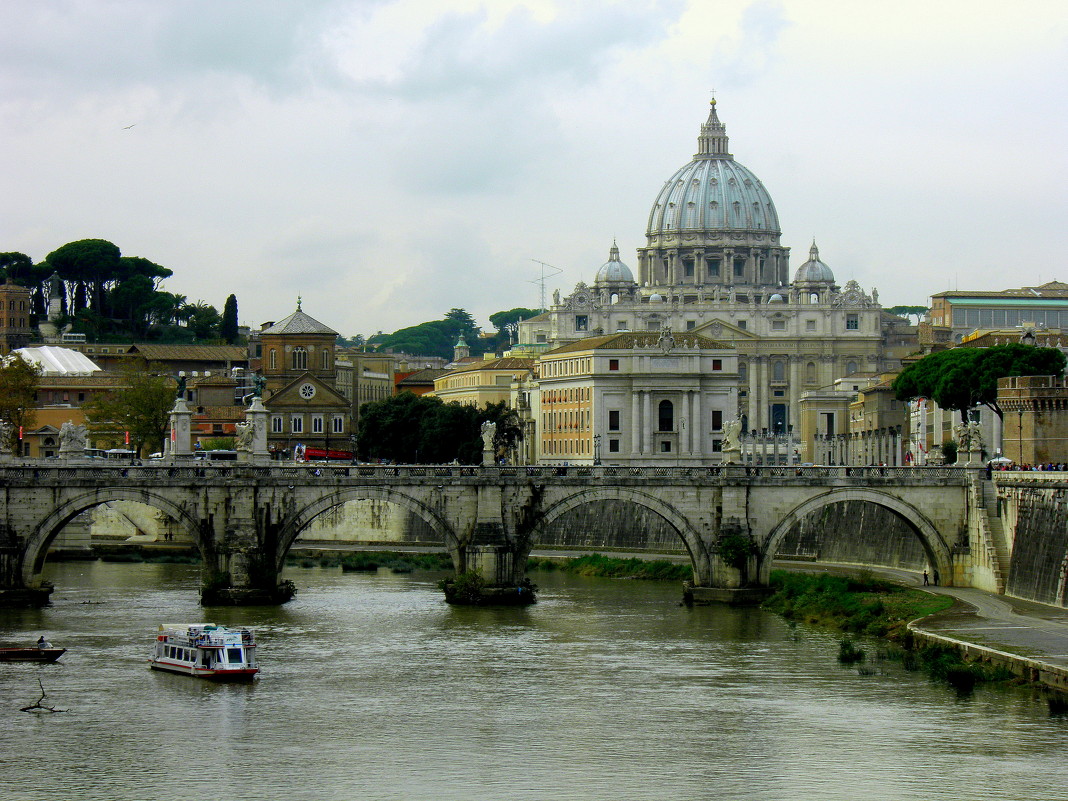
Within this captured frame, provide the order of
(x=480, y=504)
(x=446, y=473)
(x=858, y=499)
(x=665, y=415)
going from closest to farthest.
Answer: (x=858, y=499)
(x=480, y=504)
(x=446, y=473)
(x=665, y=415)

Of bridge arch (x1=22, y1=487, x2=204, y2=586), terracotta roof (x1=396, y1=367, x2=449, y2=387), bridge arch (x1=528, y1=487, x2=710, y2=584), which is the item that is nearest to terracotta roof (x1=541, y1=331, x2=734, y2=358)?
terracotta roof (x1=396, y1=367, x2=449, y2=387)

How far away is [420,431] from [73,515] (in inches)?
2338

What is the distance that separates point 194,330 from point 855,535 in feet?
335

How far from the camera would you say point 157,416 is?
104 m

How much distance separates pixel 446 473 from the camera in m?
64.1

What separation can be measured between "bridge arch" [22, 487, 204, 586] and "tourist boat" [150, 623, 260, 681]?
12479 millimetres

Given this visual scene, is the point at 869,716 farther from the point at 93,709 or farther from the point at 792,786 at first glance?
the point at 93,709

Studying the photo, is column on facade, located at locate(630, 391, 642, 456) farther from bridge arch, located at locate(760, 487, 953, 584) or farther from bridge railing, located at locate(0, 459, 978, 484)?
bridge arch, located at locate(760, 487, 953, 584)

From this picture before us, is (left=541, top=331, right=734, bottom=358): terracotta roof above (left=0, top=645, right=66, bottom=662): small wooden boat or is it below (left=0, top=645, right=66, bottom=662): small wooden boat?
above

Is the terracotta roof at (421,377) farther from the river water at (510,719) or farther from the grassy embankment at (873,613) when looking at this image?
the river water at (510,719)

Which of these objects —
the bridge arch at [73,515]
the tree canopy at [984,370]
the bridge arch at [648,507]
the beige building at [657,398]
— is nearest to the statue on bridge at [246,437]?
the bridge arch at [73,515]

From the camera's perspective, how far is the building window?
129 metres

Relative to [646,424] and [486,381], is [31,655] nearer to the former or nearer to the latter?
[646,424]

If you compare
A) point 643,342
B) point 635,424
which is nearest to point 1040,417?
point 635,424
